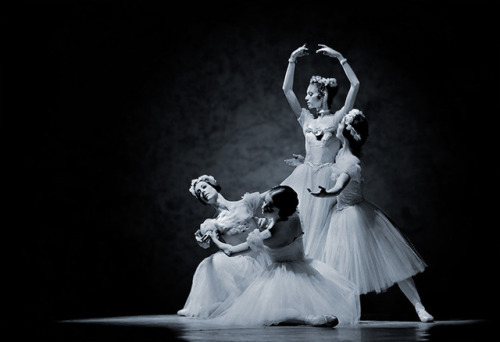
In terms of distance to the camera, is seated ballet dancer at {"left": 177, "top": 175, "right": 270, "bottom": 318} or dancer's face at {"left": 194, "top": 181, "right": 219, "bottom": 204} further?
dancer's face at {"left": 194, "top": 181, "right": 219, "bottom": 204}

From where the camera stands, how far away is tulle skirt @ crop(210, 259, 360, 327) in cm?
362

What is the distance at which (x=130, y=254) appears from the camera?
548 cm

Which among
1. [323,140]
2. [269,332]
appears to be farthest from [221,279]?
[269,332]

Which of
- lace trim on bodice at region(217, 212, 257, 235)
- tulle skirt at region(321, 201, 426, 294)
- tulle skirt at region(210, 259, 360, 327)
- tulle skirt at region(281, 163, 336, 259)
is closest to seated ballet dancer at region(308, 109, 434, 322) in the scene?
tulle skirt at region(321, 201, 426, 294)

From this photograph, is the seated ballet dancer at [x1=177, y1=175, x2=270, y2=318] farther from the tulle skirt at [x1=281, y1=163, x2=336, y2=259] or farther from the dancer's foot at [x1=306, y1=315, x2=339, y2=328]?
the dancer's foot at [x1=306, y1=315, x2=339, y2=328]

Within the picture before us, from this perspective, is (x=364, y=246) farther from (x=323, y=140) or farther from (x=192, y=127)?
(x=192, y=127)

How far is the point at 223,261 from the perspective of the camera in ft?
14.6

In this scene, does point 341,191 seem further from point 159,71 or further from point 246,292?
point 159,71

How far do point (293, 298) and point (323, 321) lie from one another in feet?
0.65

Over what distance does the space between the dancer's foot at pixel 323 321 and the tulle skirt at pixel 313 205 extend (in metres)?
0.80

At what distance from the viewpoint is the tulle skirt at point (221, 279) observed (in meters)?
4.39

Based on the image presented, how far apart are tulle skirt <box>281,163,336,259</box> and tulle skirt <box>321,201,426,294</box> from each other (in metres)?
0.21

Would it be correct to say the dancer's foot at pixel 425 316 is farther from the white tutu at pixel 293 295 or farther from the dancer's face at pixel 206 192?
the dancer's face at pixel 206 192

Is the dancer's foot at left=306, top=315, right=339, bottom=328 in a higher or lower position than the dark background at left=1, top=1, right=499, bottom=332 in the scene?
lower
